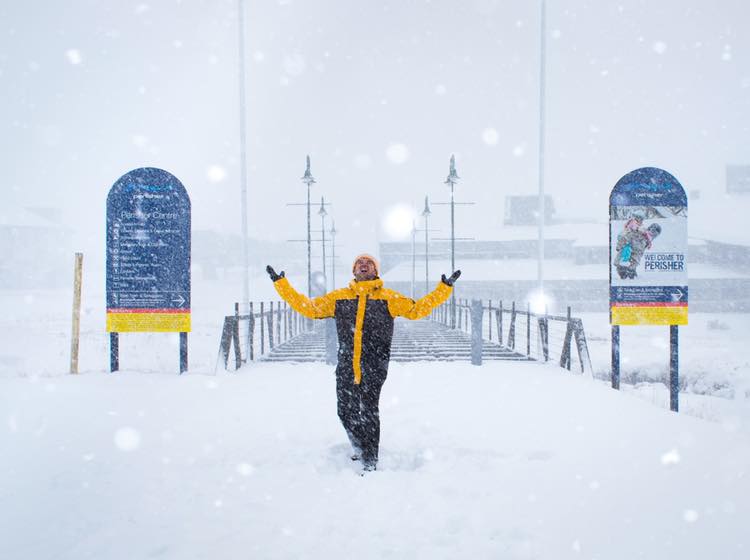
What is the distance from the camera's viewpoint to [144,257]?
8.72 m

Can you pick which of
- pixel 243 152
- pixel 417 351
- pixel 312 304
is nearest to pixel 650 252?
pixel 312 304

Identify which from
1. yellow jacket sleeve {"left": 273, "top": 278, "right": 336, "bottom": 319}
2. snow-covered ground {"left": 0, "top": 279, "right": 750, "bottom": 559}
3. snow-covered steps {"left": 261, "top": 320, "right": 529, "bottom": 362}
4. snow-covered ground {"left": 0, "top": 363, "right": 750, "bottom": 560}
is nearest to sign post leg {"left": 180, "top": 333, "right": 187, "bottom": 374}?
snow-covered ground {"left": 0, "top": 279, "right": 750, "bottom": 559}

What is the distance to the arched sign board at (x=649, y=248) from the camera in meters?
7.60

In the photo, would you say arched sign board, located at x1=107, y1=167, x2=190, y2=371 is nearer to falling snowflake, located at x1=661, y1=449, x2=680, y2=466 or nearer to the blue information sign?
the blue information sign

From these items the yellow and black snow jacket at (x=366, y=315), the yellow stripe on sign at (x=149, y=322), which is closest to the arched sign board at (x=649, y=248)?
the yellow and black snow jacket at (x=366, y=315)

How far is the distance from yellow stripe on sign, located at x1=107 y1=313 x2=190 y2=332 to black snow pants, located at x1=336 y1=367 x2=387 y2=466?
187 inches

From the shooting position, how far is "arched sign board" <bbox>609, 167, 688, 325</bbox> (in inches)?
299

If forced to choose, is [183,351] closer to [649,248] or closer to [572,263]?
Answer: [649,248]

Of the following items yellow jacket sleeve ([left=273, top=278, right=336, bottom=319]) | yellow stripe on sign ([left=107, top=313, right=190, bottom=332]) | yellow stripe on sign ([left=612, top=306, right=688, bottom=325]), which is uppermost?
yellow jacket sleeve ([left=273, top=278, right=336, bottom=319])

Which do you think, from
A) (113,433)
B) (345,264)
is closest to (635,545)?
(113,433)

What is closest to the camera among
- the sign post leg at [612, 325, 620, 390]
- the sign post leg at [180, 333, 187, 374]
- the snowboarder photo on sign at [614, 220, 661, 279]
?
the snowboarder photo on sign at [614, 220, 661, 279]

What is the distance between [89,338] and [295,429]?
943 inches

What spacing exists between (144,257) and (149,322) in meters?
1.04

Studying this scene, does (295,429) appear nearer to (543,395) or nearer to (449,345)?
(543,395)
